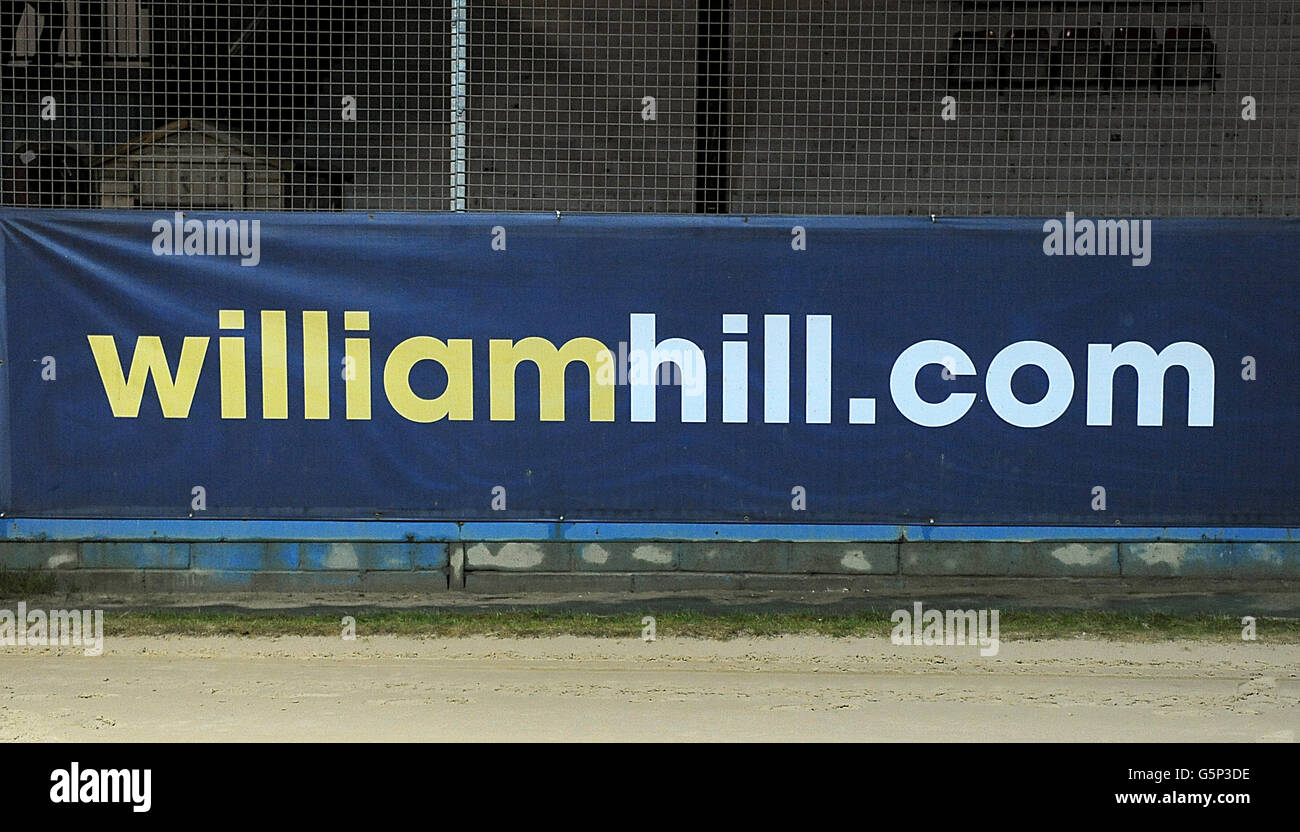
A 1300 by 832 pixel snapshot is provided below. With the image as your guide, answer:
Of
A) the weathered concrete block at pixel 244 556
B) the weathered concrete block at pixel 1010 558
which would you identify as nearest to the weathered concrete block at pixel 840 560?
the weathered concrete block at pixel 1010 558

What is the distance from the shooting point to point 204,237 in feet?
26.7

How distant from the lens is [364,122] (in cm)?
915

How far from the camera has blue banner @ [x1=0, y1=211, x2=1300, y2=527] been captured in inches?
322

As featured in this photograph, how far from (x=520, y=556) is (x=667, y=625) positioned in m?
1.21

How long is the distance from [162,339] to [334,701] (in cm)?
316

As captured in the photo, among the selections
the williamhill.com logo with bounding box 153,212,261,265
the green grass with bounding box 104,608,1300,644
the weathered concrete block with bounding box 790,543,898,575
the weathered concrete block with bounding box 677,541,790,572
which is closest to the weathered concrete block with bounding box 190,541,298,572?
the green grass with bounding box 104,608,1300,644

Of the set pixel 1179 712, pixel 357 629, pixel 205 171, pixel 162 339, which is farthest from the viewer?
pixel 205 171

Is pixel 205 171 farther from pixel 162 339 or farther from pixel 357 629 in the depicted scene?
pixel 357 629

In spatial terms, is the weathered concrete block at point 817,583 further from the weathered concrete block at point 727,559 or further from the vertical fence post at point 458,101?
the vertical fence post at point 458,101

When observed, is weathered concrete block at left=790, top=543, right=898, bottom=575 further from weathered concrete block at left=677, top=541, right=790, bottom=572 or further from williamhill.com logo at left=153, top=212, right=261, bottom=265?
williamhill.com logo at left=153, top=212, right=261, bottom=265

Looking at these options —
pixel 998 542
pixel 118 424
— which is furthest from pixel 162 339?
pixel 998 542

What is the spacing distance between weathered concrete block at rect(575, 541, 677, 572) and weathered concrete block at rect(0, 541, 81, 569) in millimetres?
3119

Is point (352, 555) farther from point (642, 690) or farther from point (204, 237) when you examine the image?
point (642, 690)

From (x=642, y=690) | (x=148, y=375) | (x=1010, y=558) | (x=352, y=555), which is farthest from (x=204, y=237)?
(x=1010, y=558)
